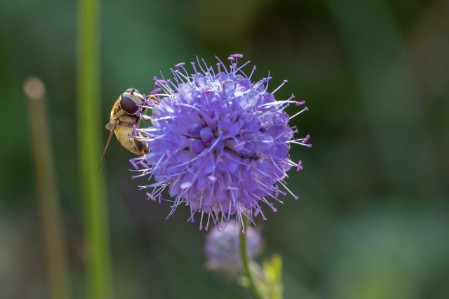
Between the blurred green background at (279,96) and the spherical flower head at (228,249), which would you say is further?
the blurred green background at (279,96)
